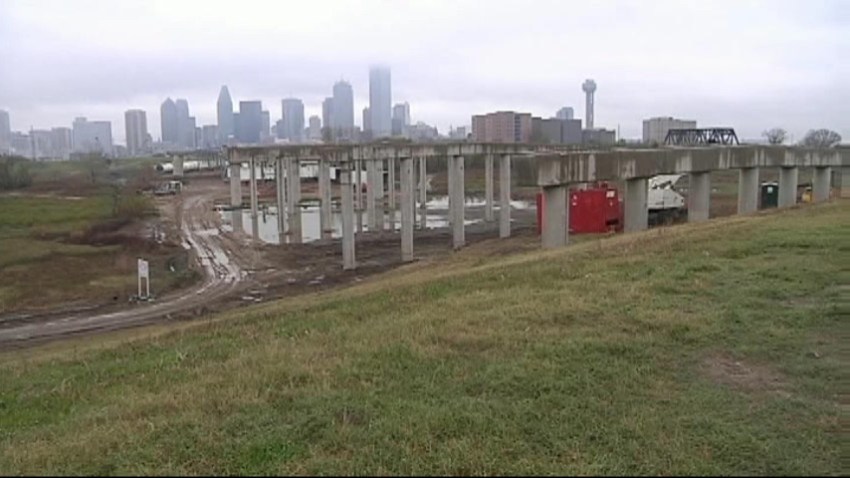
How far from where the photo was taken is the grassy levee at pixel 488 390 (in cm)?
522

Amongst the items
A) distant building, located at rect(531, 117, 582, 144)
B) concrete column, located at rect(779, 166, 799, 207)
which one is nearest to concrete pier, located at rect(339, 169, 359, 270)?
concrete column, located at rect(779, 166, 799, 207)

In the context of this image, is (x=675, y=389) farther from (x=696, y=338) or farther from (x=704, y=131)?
(x=704, y=131)

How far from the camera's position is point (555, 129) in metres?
112

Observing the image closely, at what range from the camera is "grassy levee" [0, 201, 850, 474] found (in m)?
5.22

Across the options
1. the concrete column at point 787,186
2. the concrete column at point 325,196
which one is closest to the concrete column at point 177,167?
the concrete column at point 325,196

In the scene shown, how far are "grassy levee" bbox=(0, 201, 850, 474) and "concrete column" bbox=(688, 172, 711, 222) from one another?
1831 cm

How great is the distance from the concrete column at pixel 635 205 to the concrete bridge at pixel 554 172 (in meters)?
0.03

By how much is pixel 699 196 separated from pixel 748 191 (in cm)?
590

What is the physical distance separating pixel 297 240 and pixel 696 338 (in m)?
42.6

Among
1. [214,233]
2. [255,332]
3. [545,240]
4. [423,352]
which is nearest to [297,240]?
[214,233]

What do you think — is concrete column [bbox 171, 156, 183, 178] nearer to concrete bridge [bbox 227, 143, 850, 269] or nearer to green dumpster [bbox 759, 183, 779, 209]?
concrete bridge [bbox 227, 143, 850, 269]

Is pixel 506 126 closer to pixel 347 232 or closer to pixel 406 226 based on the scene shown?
pixel 406 226

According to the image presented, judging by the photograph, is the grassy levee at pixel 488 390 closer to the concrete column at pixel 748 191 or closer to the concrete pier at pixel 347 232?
the concrete column at pixel 748 191

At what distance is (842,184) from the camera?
168ft
